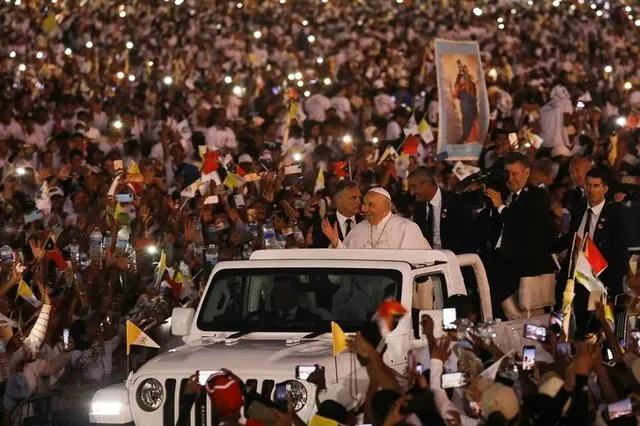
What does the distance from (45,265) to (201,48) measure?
2167cm

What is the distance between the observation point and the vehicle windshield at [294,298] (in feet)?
35.4

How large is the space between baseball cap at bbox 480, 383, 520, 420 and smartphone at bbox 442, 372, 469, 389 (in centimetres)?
42

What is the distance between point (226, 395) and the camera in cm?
850

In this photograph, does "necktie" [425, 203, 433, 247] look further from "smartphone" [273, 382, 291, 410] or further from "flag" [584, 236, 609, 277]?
"smartphone" [273, 382, 291, 410]

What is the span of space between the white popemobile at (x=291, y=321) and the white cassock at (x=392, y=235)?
1.44 ft

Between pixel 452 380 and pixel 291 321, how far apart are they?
2.40 m

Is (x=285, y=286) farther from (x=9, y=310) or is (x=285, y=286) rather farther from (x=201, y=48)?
(x=201, y=48)

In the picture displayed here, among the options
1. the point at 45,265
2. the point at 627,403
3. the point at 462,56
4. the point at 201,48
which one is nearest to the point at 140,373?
the point at 627,403

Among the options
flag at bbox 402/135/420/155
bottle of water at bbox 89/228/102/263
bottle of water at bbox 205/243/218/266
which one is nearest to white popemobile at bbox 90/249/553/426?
bottle of water at bbox 205/243/218/266

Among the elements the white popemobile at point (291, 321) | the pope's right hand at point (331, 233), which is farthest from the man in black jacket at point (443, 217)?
the white popemobile at point (291, 321)

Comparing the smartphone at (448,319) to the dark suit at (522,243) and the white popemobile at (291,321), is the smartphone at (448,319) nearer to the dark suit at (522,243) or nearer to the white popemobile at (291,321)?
the white popemobile at (291,321)

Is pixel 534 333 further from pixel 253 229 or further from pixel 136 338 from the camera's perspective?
pixel 253 229

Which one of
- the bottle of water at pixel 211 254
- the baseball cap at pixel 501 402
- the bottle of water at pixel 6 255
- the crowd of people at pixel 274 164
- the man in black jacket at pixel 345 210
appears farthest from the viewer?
the bottle of water at pixel 211 254

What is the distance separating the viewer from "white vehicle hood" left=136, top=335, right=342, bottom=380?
996cm
